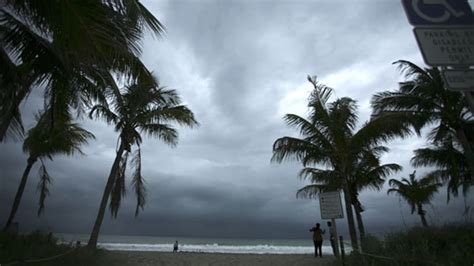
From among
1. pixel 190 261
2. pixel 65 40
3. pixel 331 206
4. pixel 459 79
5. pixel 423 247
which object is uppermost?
pixel 65 40

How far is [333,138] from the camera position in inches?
474

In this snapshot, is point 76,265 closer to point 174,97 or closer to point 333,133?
point 174,97

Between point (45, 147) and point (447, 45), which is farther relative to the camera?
point (45, 147)

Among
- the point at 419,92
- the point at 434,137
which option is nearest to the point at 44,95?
the point at 419,92

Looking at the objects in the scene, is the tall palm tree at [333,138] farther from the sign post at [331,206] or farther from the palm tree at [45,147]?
the palm tree at [45,147]

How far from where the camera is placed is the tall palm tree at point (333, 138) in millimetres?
11585

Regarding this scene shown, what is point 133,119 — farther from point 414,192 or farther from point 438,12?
point 414,192

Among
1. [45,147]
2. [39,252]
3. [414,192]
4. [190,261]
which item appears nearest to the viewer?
[39,252]

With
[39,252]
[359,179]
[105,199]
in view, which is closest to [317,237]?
[359,179]

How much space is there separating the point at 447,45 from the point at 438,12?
24cm

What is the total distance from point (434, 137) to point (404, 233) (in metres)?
7.65

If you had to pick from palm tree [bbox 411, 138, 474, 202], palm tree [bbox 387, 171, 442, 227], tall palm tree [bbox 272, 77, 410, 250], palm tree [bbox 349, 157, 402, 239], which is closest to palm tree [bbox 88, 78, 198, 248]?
tall palm tree [bbox 272, 77, 410, 250]

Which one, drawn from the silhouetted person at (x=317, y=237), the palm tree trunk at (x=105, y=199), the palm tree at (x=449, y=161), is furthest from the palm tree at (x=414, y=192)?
the palm tree trunk at (x=105, y=199)

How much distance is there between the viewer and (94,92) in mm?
8648
